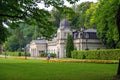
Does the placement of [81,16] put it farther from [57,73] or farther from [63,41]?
[57,73]

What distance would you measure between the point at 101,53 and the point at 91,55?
3.07 metres

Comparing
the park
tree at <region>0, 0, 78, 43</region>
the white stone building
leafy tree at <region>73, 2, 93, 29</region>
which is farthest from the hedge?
tree at <region>0, 0, 78, 43</region>

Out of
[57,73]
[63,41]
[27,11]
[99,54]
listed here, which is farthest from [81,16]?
[27,11]

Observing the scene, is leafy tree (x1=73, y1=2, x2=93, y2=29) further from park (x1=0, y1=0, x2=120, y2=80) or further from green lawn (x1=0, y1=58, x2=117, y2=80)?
green lawn (x1=0, y1=58, x2=117, y2=80)

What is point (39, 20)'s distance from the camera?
14836 millimetres

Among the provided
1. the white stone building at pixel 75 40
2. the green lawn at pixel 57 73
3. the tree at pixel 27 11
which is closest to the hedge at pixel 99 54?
the white stone building at pixel 75 40

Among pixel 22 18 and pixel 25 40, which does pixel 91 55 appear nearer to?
pixel 22 18

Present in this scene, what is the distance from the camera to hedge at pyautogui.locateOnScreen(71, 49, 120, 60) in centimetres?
4925

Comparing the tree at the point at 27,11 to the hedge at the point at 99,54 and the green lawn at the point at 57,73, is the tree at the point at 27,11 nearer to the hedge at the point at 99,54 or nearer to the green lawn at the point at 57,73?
the green lawn at the point at 57,73

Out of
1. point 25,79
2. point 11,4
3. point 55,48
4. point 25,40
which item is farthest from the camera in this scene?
point 25,40

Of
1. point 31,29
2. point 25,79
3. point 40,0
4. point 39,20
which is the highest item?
point 31,29

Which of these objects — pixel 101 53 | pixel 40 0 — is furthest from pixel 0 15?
pixel 101 53

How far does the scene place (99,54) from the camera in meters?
52.7

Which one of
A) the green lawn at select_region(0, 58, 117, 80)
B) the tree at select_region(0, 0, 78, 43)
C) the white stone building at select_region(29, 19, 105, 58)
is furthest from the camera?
the white stone building at select_region(29, 19, 105, 58)
